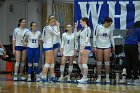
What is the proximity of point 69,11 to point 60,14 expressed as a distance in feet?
1.67

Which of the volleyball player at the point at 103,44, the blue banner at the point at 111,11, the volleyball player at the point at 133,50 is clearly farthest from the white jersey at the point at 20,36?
the volleyball player at the point at 133,50

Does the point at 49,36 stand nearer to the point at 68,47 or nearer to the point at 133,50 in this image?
the point at 68,47

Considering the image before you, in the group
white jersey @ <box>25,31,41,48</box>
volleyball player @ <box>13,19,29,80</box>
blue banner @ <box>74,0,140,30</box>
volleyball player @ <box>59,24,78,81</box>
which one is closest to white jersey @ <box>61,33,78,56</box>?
volleyball player @ <box>59,24,78,81</box>

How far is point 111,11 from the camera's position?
1145 centimetres

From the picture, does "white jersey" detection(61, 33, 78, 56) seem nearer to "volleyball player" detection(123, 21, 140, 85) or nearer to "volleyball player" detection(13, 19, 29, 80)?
"volleyball player" detection(13, 19, 29, 80)

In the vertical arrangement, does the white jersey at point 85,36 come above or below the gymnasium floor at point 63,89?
above

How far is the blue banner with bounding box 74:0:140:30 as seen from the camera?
11414 millimetres

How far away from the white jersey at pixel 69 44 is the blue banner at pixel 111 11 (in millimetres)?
668

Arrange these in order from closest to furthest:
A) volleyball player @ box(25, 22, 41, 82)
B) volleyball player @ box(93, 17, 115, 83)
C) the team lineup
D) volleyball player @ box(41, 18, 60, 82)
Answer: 1. volleyball player @ box(41, 18, 60, 82)
2. the team lineup
3. volleyball player @ box(93, 17, 115, 83)
4. volleyball player @ box(25, 22, 41, 82)

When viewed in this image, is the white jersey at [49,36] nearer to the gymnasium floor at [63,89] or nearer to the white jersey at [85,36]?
the white jersey at [85,36]

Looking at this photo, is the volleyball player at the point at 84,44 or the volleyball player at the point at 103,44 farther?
the volleyball player at the point at 103,44

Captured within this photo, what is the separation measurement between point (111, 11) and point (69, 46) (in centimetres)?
179

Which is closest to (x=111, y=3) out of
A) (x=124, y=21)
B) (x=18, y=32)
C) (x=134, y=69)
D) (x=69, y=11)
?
(x=124, y=21)

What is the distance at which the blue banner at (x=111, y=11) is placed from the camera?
1141 cm
